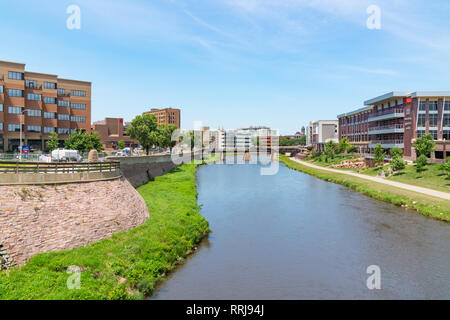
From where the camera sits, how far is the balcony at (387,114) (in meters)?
74.1

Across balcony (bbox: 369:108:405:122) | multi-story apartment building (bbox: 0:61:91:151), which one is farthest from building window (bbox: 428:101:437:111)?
multi-story apartment building (bbox: 0:61:91:151)

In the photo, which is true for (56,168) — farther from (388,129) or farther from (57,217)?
(388,129)

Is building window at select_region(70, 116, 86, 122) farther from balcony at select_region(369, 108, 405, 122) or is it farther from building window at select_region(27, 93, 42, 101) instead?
balcony at select_region(369, 108, 405, 122)

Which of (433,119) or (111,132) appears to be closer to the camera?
(433,119)

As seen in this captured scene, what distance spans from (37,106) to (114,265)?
2572 inches

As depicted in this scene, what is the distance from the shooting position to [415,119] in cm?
6919

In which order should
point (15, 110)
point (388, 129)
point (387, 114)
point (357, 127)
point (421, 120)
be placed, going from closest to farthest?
1. point (15, 110)
2. point (421, 120)
3. point (388, 129)
4. point (387, 114)
5. point (357, 127)

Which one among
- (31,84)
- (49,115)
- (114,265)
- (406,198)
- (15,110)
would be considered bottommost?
(406,198)

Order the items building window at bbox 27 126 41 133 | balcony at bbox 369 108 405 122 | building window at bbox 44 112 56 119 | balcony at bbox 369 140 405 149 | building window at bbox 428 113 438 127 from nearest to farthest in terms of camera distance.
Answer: building window at bbox 428 113 438 127, building window at bbox 27 126 41 133, building window at bbox 44 112 56 119, balcony at bbox 369 140 405 149, balcony at bbox 369 108 405 122

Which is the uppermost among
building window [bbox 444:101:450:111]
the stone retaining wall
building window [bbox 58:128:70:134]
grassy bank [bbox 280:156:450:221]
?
building window [bbox 444:101:450:111]

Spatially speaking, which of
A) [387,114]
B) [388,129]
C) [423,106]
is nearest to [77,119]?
[388,129]

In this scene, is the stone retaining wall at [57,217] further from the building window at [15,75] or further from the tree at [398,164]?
the building window at [15,75]

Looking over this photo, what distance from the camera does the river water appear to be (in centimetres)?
1817
